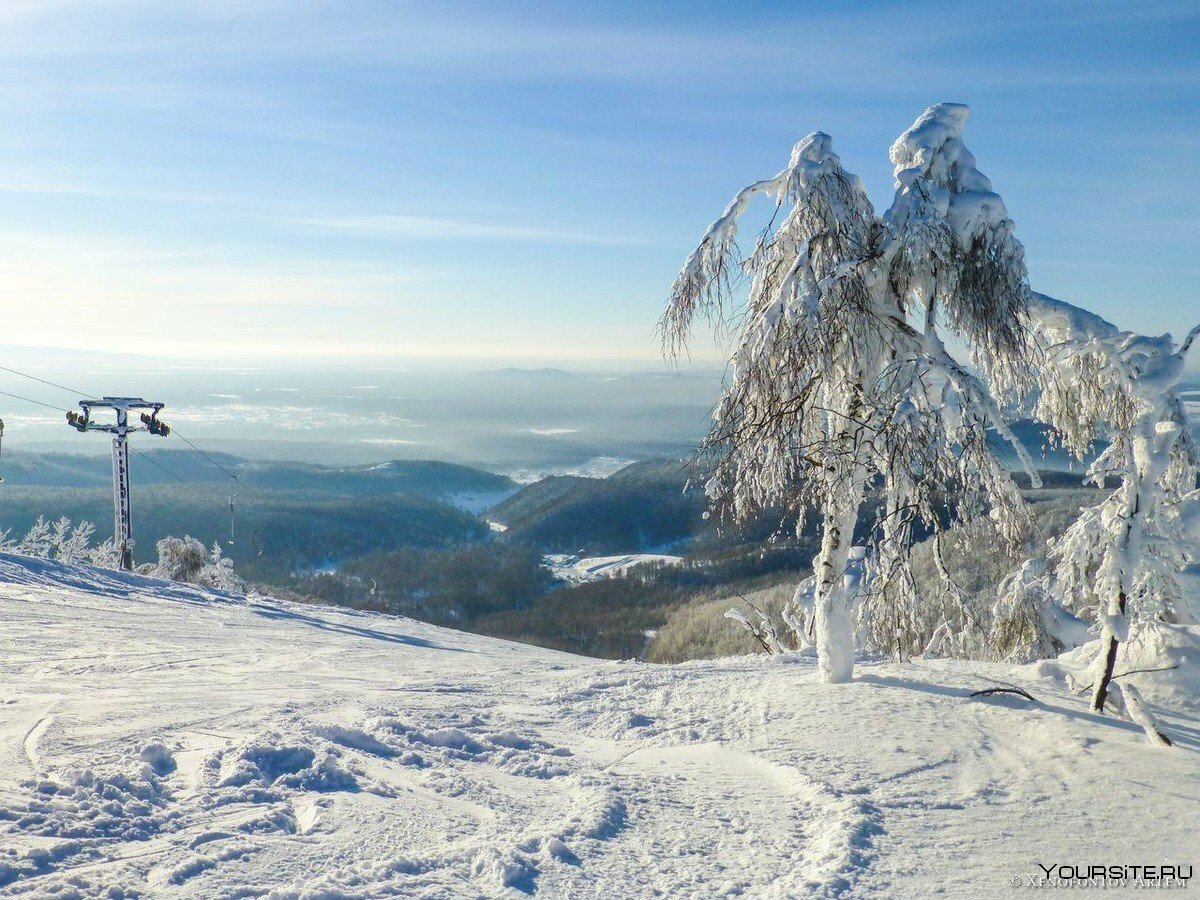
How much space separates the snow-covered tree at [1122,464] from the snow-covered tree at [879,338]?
19.5 inches

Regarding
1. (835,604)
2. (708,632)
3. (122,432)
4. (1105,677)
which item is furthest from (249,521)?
(1105,677)

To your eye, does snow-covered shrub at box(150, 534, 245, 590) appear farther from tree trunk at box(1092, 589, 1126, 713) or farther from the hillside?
the hillside

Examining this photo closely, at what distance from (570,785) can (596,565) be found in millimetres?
150548

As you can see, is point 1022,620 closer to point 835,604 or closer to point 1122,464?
point 835,604

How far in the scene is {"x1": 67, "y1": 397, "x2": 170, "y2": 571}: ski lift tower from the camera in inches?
1009

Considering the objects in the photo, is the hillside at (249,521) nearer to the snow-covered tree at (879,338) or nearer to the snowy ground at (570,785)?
the snowy ground at (570,785)

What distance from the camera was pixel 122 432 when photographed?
26.6 metres

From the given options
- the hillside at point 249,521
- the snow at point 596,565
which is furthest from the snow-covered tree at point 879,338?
the hillside at point 249,521

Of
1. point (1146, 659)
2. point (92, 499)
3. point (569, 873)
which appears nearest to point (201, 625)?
point (569, 873)

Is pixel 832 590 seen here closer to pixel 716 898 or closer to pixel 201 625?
pixel 716 898

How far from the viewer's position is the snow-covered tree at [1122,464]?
646 cm

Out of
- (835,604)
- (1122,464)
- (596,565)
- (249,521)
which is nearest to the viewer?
(1122,464)

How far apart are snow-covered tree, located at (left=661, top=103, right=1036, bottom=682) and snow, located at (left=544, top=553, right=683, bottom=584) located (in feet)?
429

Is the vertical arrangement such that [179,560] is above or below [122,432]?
below
